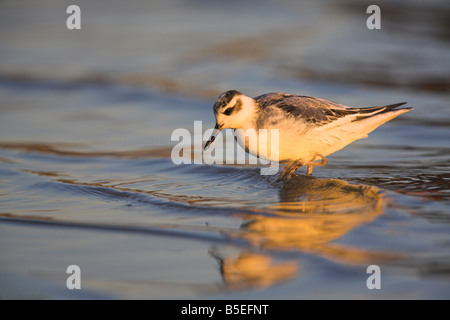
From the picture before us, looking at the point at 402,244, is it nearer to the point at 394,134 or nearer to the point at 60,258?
the point at 60,258

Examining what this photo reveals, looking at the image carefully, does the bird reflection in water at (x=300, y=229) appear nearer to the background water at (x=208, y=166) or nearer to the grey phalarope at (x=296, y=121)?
the background water at (x=208, y=166)

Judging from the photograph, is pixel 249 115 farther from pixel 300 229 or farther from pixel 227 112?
pixel 300 229

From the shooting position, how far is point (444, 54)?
1327cm

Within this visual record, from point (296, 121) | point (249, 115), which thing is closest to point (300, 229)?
point (296, 121)

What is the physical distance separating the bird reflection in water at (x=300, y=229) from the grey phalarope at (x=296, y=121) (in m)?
0.37

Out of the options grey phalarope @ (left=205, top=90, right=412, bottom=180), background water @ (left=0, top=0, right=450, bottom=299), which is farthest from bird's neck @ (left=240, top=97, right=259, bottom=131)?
background water @ (left=0, top=0, right=450, bottom=299)

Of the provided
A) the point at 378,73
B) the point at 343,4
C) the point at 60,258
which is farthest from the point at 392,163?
the point at 343,4

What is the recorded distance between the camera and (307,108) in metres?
7.12

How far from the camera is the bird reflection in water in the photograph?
488cm

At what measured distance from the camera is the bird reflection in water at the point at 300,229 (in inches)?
192

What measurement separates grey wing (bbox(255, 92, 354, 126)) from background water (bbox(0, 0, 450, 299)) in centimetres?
66

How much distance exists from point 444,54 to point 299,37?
10.1 ft

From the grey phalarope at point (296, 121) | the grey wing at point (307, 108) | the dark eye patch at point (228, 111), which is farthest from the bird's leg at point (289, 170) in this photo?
the dark eye patch at point (228, 111)

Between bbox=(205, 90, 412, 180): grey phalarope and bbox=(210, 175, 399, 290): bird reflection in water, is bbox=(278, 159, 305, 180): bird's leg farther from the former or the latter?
bbox=(210, 175, 399, 290): bird reflection in water
